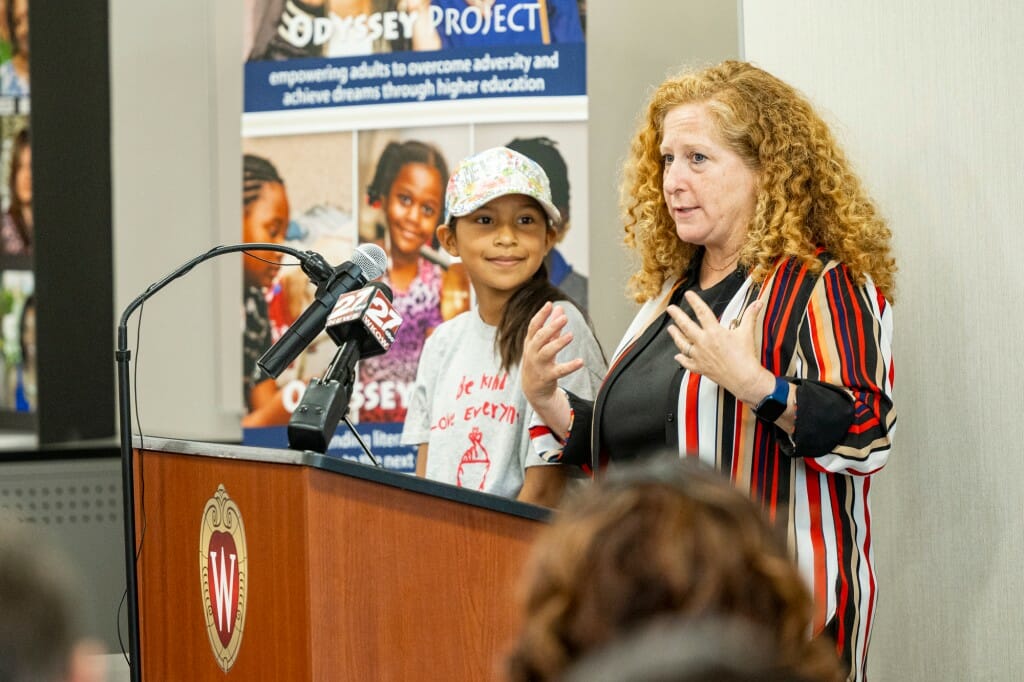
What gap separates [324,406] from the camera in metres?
1.97

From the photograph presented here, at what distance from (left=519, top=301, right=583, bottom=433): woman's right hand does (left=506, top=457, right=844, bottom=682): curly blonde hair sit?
1.55 metres

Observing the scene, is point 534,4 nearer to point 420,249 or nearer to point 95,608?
point 420,249

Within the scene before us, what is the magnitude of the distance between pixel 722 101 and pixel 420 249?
191 centimetres

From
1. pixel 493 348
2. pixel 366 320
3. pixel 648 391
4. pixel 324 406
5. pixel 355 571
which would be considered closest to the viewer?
pixel 355 571

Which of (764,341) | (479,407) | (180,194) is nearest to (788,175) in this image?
(764,341)

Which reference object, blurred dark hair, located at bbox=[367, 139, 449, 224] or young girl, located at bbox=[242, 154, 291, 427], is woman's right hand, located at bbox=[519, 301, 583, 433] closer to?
blurred dark hair, located at bbox=[367, 139, 449, 224]

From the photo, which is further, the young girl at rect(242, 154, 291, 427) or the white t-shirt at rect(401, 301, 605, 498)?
the young girl at rect(242, 154, 291, 427)

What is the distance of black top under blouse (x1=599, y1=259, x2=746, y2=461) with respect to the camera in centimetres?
238

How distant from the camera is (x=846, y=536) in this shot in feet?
7.47

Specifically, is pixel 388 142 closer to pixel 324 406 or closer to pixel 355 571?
pixel 324 406

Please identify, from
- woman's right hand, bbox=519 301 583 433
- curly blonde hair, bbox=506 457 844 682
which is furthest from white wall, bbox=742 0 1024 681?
curly blonde hair, bbox=506 457 844 682

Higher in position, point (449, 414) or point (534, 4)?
point (534, 4)

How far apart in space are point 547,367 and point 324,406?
26.0 inches

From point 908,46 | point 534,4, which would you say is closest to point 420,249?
point 534,4
